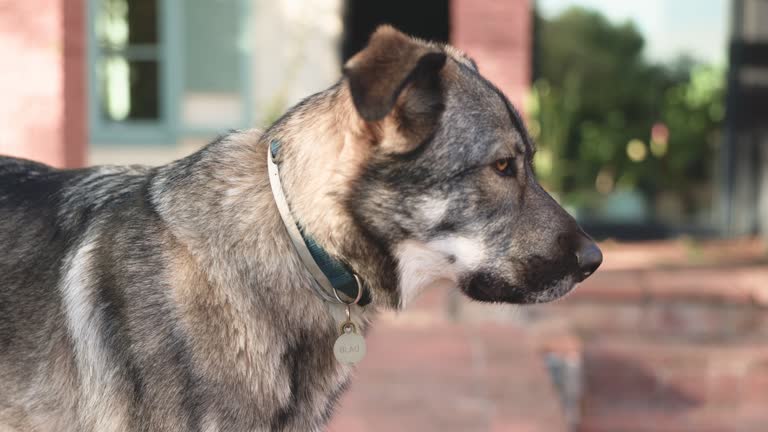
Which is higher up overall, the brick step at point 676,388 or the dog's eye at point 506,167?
the dog's eye at point 506,167

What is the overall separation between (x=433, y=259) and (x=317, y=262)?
0.32 metres

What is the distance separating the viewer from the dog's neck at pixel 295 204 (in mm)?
2254

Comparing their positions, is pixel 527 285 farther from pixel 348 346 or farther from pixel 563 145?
pixel 563 145

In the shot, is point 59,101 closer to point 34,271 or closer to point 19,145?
point 19,145

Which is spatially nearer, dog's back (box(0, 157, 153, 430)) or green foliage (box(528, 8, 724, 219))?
dog's back (box(0, 157, 153, 430))

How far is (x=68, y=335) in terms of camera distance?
224 cm

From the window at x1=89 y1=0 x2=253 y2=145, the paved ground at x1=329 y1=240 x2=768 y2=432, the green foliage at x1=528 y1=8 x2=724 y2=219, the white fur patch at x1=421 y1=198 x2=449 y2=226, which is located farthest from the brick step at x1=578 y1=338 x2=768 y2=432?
the window at x1=89 y1=0 x2=253 y2=145

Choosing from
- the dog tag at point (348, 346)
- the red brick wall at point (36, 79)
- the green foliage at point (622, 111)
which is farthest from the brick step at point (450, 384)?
the green foliage at point (622, 111)

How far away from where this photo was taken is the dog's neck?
7.39 ft

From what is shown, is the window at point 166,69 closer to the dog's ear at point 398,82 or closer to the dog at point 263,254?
the dog at point 263,254

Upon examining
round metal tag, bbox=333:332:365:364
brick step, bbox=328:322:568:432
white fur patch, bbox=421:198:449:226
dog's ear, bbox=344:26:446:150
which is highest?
dog's ear, bbox=344:26:446:150

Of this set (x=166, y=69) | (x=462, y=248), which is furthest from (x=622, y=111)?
(x=462, y=248)

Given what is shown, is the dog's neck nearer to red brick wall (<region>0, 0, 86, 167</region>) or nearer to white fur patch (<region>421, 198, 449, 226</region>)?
white fur patch (<region>421, 198, 449, 226</region>)

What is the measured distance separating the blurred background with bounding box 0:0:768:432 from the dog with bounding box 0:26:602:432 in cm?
158
